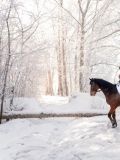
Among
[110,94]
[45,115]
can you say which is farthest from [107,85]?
[45,115]

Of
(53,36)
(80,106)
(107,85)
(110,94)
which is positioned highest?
(53,36)

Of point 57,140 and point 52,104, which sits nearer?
point 57,140

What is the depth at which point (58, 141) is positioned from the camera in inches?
483

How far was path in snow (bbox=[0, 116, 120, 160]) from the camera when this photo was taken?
9984 mm

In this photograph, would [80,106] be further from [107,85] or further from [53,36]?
[53,36]

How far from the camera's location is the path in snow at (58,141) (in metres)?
9.98

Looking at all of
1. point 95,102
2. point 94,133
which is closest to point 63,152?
point 94,133

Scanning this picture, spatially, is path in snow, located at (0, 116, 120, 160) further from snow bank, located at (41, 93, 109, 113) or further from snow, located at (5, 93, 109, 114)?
snow bank, located at (41, 93, 109, 113)

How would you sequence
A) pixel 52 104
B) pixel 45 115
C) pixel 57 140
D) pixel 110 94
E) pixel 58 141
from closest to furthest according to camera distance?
pixel 58 141 < pixel 57 140 < pixel 110 94 < pixel 45 115 < pixel 52 104

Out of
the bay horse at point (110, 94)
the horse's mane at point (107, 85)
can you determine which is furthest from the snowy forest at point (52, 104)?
the horse's mane at point (107, 85)

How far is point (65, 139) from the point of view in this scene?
1220 cm

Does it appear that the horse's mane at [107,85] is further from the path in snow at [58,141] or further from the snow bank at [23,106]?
the snow bank at [23,106]

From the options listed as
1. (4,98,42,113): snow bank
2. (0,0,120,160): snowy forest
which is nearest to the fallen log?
(0,0,120,160): snowy forest

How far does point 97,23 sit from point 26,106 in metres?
10.9
